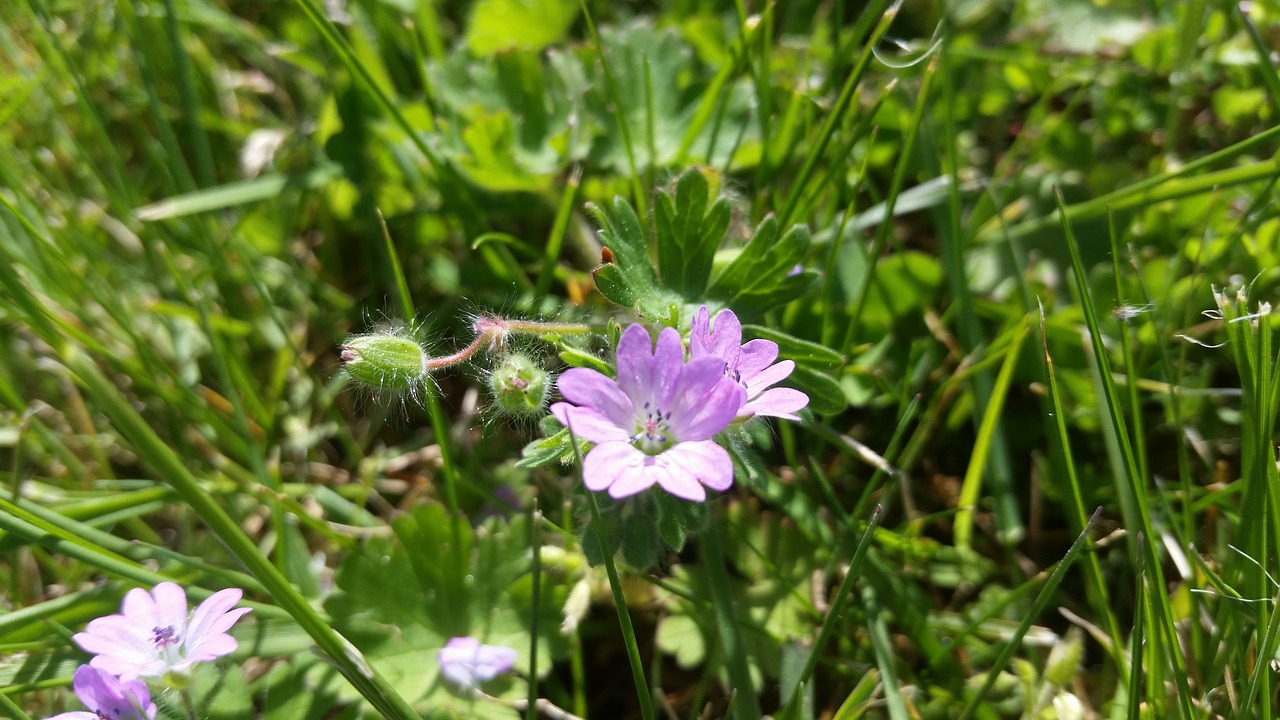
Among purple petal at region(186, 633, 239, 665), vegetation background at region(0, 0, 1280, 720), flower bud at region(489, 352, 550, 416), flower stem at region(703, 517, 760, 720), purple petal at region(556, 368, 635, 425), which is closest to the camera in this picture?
purple petal at region(556, 368, 635, 425)

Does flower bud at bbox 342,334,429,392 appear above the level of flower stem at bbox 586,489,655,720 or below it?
above

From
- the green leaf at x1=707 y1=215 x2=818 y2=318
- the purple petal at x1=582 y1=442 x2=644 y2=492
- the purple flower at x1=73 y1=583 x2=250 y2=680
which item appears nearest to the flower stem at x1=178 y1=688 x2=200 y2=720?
the purple flower at x1=73 y1=583 x2=250 y2=680

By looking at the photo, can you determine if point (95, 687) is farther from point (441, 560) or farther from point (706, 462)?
point (706, 462)

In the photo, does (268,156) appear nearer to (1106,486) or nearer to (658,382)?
(658,382)

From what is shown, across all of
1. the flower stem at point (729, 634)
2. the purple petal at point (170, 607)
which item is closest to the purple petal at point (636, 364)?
the flower stem at point (729, 634)

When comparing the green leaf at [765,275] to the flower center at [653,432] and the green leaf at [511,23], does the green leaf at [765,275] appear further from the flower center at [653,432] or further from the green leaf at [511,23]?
the green leaf at [511,23]

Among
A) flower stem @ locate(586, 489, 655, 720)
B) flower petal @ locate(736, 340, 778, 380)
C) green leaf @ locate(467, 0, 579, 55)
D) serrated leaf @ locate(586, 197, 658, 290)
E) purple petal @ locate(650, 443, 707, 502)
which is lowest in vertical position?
flower stem @ locate(586, 489, 655, 720)

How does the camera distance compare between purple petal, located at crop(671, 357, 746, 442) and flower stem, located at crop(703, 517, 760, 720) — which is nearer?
purple petal, located at crop(671, 357, 746, 442)

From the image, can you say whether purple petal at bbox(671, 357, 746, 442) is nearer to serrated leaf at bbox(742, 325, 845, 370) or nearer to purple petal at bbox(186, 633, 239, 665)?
serrated leaf at bbox(742, 325, 845, 370)
